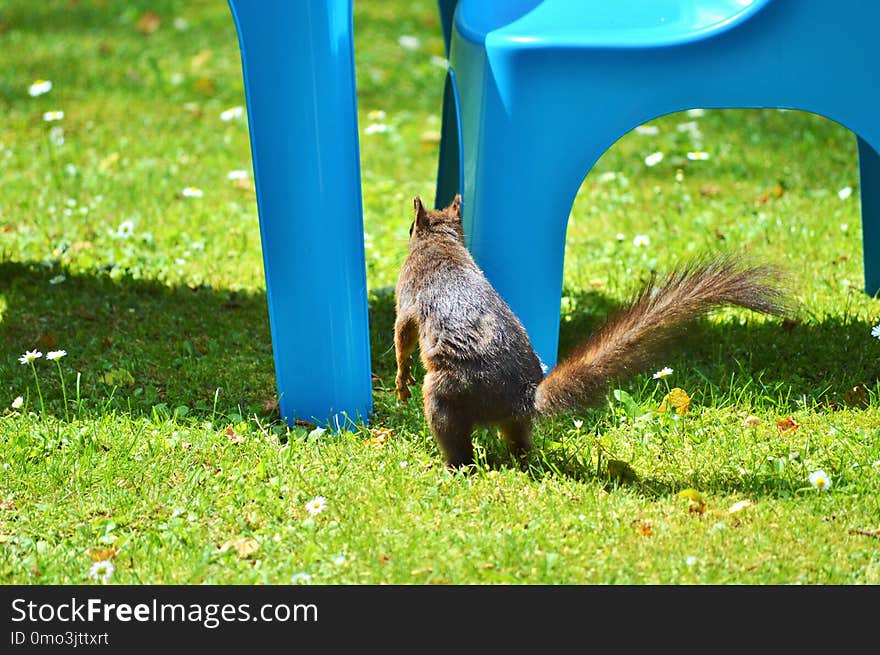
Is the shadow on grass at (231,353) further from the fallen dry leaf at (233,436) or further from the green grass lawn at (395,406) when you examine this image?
the fallen dry leaf at (233,436)

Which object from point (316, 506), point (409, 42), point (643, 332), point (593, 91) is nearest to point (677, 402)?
Answer: point (643, 332)

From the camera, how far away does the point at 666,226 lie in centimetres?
471

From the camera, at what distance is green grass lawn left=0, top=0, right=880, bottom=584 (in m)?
2.46

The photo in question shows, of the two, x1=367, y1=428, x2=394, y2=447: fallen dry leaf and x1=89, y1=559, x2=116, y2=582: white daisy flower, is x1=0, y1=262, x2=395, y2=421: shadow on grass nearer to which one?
x1=367, y1=428, x2=394, y2=447: fallen dry leaf

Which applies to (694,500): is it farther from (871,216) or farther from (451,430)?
(871,216)

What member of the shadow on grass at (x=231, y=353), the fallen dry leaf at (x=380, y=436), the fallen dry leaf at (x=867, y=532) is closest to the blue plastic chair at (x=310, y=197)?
the fallen dry leaf at (x=380, y=436)

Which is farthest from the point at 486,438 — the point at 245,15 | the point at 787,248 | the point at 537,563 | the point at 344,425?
the point at 787,248

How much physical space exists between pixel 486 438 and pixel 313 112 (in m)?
0.92

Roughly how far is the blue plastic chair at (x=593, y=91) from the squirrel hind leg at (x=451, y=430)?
0.50 meters

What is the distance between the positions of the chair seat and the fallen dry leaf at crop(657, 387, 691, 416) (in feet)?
3.03

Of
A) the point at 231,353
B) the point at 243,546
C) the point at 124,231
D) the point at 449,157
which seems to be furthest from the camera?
the point at 124,231

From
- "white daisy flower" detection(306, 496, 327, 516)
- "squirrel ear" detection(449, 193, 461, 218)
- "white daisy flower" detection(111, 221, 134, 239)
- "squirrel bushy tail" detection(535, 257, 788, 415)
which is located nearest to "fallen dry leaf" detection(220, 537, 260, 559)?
"white daisy flower" detection(306, 496, 327, 516)

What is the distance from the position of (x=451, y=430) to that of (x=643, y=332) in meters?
0.50

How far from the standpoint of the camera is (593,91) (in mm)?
2963
